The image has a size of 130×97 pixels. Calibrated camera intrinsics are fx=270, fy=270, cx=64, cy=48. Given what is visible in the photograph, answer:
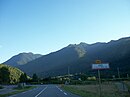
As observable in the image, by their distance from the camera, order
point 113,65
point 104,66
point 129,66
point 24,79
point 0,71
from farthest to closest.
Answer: point 113,65 → point 129,66 → point 24,79 → point 0,71 → point 104,66

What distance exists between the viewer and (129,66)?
547 feet

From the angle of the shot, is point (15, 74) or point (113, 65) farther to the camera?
point (113, 65)

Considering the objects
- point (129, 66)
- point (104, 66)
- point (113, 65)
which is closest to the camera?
point (104, 66)

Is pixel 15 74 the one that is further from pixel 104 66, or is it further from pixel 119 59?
pixel 104 66

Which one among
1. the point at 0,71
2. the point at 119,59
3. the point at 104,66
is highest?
the point at 119,59

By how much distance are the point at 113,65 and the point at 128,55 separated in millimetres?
Result: 16936

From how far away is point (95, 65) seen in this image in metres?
18.1

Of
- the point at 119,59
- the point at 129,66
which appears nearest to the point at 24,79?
the point at 129,66

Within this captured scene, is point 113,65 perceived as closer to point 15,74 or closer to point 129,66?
point 129,66

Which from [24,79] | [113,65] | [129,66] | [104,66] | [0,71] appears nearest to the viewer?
[104,66]

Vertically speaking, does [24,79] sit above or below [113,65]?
below

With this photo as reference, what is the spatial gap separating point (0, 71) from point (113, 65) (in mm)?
98522

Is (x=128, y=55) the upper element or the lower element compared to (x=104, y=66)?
upper

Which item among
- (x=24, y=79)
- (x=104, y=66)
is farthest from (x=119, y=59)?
(x=104, y=66)
